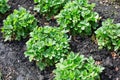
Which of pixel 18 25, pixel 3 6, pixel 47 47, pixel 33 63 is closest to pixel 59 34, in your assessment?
pixel 47 47

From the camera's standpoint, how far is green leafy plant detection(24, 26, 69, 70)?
17.2 ft

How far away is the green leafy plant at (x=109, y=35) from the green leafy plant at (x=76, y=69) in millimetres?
479

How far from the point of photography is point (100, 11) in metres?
6.14

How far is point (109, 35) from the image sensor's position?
529 centimetres

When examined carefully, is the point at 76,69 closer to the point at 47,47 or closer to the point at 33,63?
the point at 47,47

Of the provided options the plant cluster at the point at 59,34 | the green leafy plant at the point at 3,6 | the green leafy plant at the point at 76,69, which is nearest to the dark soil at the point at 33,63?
the plant cluster at the point at 59,34

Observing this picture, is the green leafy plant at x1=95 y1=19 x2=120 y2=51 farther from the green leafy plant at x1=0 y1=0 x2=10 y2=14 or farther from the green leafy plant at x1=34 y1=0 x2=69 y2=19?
the green leafy plant at x1=0 y1=0 x2=10 y2=14

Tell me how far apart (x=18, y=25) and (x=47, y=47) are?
762 millimetres

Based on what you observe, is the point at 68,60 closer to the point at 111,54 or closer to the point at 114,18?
the point at 111,54

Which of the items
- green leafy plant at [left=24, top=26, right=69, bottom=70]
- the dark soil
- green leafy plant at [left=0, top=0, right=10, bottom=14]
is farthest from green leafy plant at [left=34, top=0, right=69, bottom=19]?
green leafy plant at [left=24, top=26, right=69, bottom=70]

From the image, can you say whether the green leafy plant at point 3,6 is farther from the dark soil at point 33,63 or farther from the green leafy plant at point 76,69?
the green leafy plant at point 76,69

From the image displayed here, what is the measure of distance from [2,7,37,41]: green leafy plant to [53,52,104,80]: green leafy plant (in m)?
1.10

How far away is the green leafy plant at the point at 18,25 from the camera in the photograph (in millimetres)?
5785

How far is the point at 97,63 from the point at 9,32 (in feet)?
5.04
